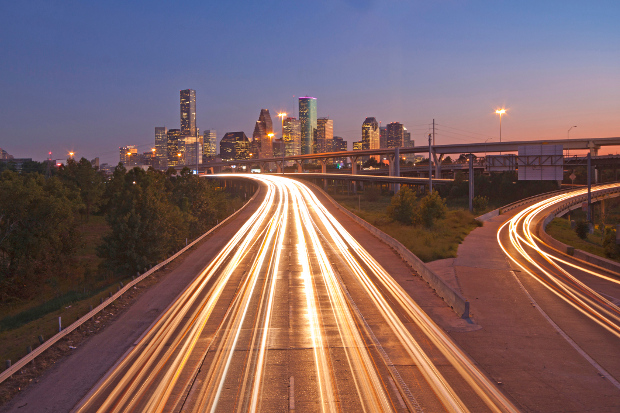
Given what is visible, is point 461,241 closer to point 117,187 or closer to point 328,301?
point 328,301

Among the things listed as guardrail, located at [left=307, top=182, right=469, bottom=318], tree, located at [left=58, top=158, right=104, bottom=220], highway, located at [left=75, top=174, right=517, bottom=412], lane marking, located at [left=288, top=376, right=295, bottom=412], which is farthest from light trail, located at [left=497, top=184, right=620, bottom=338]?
tree, located at [left=58, top=158, right=104, bottom=220]

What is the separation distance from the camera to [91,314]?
54.5 feet

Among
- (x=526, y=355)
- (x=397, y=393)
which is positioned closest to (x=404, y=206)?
(x=526, y=355)

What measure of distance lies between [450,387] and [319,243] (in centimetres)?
2410

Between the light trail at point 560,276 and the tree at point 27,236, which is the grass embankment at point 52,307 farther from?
the light trail at point 560,276

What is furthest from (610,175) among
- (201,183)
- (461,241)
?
(201,183)

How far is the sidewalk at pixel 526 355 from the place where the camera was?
10.6 meters

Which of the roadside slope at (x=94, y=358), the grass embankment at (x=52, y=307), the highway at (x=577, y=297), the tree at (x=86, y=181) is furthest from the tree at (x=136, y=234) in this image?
the tree at (x=86, y=181)

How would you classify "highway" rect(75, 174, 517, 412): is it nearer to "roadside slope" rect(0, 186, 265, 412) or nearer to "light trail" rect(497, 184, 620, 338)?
"roadside slope" rect(0, 186, 265, 412)

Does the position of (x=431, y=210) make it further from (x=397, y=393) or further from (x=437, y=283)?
(x=397, y=393)

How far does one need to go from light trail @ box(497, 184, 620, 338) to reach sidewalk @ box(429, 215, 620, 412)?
2018mm

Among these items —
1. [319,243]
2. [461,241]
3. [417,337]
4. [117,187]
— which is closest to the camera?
[417,337]

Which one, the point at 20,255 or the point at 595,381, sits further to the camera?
the point at 20,255

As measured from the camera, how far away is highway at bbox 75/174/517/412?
10.4 metres
